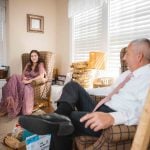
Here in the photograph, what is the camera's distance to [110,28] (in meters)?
3.16

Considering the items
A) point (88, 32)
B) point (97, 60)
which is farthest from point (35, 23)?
point (97, 60)

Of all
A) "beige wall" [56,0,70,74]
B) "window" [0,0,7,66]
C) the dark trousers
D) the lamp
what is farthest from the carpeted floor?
"beige wall" [56,0,70,74]

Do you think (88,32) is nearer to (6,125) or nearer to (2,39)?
(2,39)

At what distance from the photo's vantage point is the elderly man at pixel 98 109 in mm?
1388

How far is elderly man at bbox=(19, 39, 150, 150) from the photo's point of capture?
1.39m

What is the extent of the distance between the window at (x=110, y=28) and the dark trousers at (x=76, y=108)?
3.79 feet

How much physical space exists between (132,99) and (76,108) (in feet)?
1.65

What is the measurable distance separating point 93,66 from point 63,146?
1.55m

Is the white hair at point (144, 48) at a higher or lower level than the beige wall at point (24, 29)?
lower

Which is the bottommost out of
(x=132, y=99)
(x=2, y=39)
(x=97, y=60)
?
(x=132, y=99)

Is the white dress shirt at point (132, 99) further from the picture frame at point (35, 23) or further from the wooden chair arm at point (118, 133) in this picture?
the picture frame at point (35, 23)

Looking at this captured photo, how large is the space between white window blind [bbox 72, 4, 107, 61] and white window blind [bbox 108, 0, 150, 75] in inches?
6.4

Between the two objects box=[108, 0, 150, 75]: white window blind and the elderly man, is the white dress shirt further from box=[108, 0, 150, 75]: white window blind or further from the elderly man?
box=[108, 0, 150, 75]: white window blind

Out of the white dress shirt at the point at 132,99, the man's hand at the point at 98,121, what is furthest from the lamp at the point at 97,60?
the man's hand at the point at 98,121
